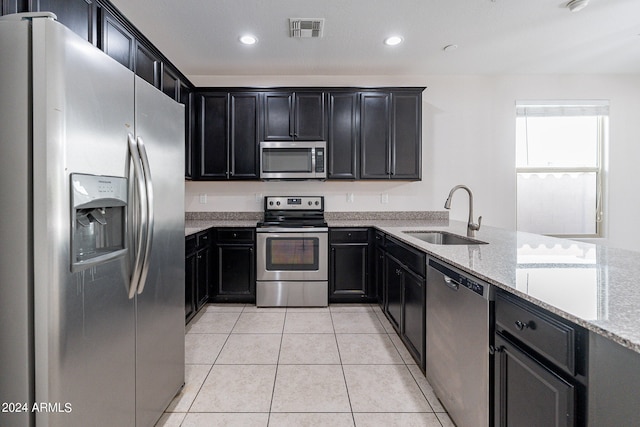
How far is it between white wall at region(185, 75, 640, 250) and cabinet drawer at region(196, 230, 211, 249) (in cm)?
75

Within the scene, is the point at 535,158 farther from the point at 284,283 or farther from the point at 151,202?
the point at 151,202

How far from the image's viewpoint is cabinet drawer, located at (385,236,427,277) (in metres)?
2.00

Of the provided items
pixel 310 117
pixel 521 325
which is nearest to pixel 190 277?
pixel 310 117

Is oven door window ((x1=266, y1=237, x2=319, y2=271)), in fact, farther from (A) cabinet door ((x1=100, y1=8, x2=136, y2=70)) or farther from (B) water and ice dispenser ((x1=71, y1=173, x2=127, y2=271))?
(B) water and ice dispenser ((x1=71, y1=173, x2=127, y2=271))

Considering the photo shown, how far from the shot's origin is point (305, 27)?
107 inches

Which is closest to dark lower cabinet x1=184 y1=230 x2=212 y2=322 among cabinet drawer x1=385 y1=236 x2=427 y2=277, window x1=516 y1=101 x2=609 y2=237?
cabinet drawer x1=385 y1=236 x2=427 y2=277

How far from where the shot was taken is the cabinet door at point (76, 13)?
1.53 m

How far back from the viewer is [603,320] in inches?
31.0

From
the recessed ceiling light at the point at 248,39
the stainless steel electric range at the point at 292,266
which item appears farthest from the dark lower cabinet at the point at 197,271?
the recessed ceiling light at the point at 248,39

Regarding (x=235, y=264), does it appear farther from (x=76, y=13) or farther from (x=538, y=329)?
(x=538, y=329)

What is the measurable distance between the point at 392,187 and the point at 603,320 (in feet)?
10.6

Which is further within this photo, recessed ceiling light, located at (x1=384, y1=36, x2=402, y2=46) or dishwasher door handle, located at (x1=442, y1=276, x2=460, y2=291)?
recessed ceiling light, located at (x1=384, y1=36, x2=402, y2=46)

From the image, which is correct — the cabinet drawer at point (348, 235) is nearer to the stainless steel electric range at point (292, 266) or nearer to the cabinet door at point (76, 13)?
the stainless steel electric range at point (292, 266)

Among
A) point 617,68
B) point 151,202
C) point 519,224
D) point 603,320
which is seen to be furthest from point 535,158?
point 151,202
